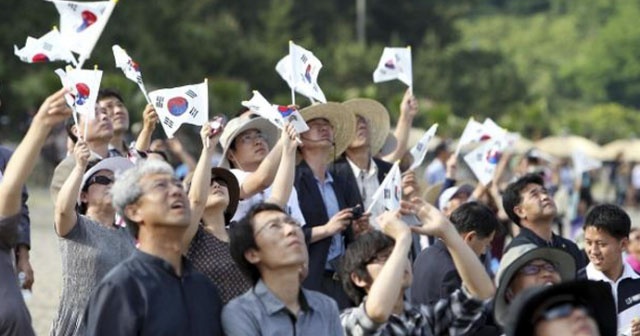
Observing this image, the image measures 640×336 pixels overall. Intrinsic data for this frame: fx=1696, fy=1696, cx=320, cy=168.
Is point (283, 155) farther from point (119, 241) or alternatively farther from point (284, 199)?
point (119, 241)

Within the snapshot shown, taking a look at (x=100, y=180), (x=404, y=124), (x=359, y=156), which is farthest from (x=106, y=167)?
(x=404, y=124)

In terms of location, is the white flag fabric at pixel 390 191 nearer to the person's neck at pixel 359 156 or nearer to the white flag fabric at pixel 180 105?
the white flag fabric at pixel 180 105

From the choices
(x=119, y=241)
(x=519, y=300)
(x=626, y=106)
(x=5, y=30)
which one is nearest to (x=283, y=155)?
(x=119, y=241)

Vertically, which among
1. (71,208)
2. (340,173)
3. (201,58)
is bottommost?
(201,58)

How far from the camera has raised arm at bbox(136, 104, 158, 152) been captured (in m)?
9.62

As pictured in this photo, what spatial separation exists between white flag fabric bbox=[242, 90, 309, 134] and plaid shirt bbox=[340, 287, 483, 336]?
2283 millimetres

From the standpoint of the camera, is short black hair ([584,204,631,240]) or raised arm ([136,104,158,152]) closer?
short black hair ([584,204,631,240])

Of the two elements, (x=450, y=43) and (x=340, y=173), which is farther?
(x=450, y=43)

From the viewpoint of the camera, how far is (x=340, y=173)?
1050cm

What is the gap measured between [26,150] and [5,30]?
4069 centimetres

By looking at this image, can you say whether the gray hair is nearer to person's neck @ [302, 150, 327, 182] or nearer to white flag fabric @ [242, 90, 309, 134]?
white flag fabric @ [242, 90, 309, 134]

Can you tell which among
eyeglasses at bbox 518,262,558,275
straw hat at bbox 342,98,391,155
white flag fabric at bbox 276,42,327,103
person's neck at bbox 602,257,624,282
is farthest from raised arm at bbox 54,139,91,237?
straw hat at bbox 342,98,391,155

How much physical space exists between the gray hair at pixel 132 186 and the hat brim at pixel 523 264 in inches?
55.3

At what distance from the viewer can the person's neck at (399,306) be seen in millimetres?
6805
